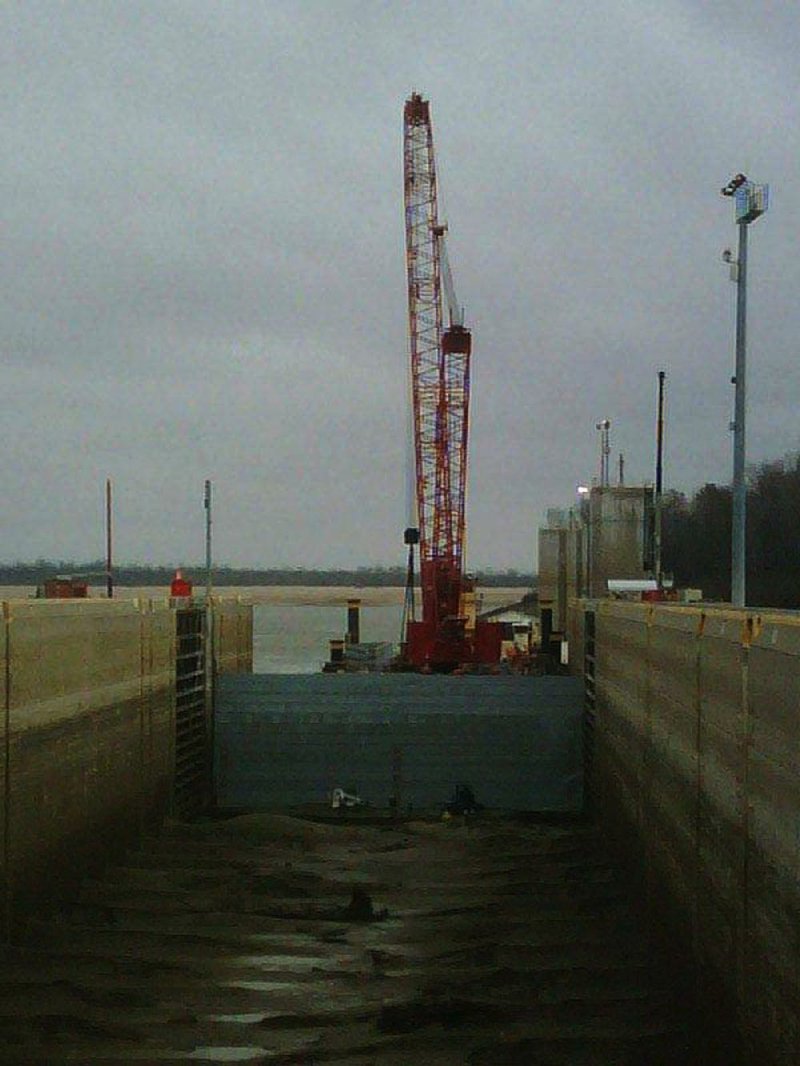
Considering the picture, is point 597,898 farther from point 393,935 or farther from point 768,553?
point 768,553

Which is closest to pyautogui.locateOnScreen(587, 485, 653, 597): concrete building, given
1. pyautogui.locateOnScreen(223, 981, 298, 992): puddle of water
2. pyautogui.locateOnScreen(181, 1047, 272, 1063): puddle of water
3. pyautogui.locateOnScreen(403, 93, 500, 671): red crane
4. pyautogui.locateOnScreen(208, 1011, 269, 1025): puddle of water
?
pyautogui.locateOnScreen(403, 93, 500, 671): red crane

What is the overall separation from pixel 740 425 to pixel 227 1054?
42.2 feet

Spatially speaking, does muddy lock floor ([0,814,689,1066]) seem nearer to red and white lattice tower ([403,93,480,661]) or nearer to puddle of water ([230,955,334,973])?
puddle of water ([230,955,334,973])

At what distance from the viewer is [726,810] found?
1159 centimetres

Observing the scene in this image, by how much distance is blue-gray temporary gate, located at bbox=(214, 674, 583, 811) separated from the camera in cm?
2556

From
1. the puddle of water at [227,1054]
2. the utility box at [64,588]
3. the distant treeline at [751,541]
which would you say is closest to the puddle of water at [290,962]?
the puddle of water at [227,1054]

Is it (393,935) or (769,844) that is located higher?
(769,844)

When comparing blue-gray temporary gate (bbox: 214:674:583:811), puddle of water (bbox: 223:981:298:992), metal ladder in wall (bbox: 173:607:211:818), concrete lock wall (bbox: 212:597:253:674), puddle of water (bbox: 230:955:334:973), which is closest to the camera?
puddle of water (bbox: 223:981:298:992)

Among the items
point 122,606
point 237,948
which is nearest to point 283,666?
point 122,606

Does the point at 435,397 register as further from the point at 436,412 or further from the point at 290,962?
the point at 290,962

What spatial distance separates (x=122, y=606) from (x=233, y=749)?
6501 millimetres

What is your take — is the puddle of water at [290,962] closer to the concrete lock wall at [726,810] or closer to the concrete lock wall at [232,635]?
the concrete lock wall at [726,810]

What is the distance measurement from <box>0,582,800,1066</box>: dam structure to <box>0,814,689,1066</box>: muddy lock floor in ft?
0.15

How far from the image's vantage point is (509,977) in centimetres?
1447
